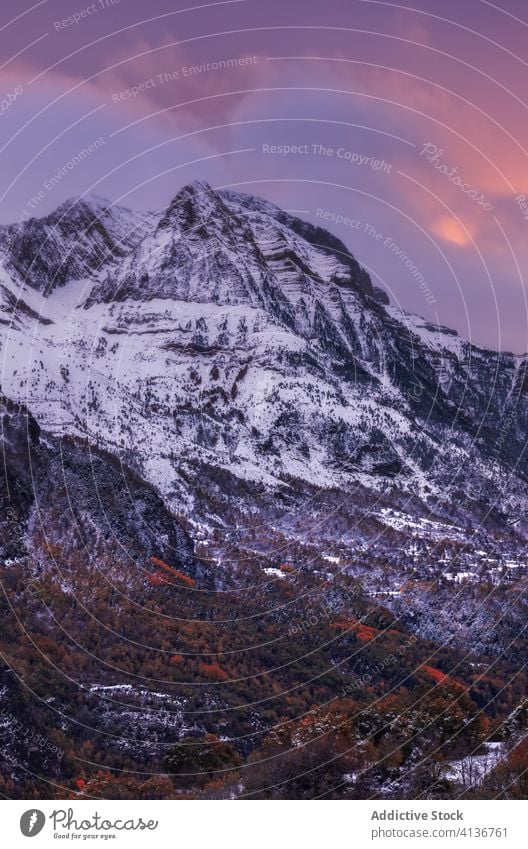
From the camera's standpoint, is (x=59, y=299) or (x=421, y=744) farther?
(x=59, y=299)

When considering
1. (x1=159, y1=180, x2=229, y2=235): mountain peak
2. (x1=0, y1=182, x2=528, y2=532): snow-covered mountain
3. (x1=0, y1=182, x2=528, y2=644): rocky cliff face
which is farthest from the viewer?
(x1=159, y1=180, x2=229, y2=235): mountain peak

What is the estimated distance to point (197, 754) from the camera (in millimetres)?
46938

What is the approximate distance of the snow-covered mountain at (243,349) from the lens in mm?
113688

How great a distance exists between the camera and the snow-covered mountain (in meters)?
114

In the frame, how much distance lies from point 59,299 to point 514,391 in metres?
98.0

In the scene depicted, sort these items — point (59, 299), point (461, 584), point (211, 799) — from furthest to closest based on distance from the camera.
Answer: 1. point (59, 299)
2. point (461, 584)
3. point (211, 799)

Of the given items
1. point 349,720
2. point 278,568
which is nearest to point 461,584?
point 278,568

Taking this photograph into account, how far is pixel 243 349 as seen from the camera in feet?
462

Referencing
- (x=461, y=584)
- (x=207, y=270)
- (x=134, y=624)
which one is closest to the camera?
(x=134, y=624)

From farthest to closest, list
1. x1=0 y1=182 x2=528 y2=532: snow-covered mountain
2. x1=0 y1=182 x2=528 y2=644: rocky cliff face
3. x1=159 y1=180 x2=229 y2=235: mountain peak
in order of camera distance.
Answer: x1=159 y1=180 x2=229 y2=235: mountain peak, x1=0 y1=182 x2=528 y2=532: snow-covered mountain, x1=0 y1=182 x2=528 y2=644: rocky cliff face

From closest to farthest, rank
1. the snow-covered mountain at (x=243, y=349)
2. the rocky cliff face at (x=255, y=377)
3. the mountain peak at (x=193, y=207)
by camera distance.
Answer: the rocky cliff face at (x=255, y=377)
the snow-covered mountain at (x=243, y=349)
the mountain peak at (x=193, y=207)

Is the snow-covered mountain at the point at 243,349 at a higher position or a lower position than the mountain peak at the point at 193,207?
lower

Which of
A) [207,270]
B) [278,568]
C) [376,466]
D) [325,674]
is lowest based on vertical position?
[325,674]

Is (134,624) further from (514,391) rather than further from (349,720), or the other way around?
(514,391)
